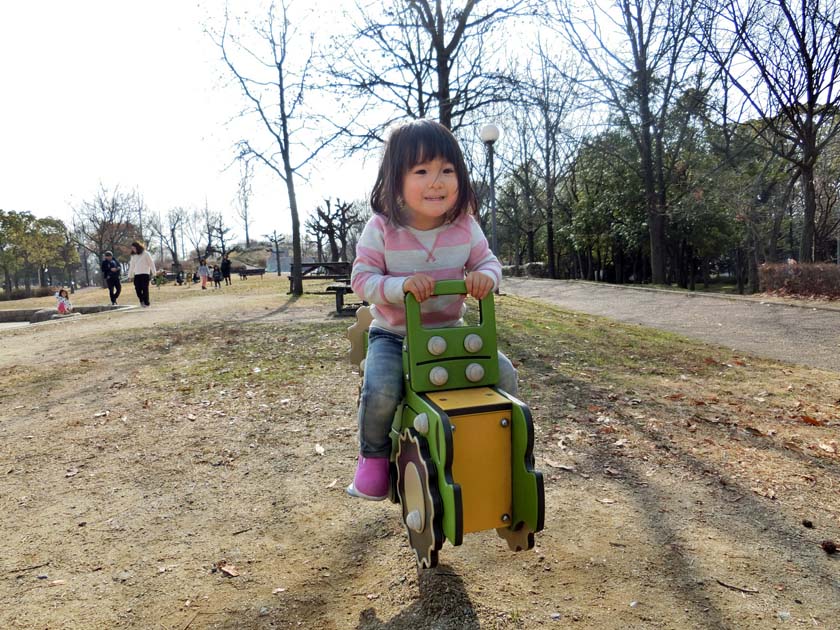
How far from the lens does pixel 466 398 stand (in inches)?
73.8

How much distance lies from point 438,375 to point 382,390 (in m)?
0.26

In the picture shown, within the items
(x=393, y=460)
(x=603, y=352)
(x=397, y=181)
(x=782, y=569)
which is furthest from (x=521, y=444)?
(x=603, y=352)

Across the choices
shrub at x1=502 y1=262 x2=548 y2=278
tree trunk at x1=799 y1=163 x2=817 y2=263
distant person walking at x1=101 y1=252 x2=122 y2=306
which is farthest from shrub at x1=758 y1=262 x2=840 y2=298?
shrub at x1=502 y1=262 x2=548 y2=278

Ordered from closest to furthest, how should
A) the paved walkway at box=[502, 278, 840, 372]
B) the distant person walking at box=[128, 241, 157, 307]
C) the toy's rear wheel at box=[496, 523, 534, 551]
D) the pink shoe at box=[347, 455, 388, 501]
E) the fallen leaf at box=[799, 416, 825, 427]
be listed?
the toy's rear wheel at box=[496, 523, 534, 551], the pink shoe at box=[347, 455, 388, 501], the fallen leaf at box=[799, 416, 825, 427], the paved walkway at box=[502, 278, 840, 372], the distant person walking at box=[128, 241, 157, 307]

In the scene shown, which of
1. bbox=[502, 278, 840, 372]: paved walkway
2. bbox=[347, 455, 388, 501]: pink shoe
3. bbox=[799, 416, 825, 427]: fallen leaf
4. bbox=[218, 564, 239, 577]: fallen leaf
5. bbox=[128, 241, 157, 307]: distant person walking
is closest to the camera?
bbox=[347, 455, 388, 501]: pink shoe

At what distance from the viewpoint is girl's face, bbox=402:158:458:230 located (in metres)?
2.11

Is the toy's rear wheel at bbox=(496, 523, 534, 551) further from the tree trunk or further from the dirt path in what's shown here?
the tree trunk

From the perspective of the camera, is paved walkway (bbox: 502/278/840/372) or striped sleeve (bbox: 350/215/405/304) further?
paved walkway (bbox: 502/278/840/372)

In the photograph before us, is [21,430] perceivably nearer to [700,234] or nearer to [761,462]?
[761,462]

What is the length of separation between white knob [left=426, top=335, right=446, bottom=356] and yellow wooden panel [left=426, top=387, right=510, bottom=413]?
5.8 inches

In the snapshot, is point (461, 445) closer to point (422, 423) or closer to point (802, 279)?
point (422, 423)

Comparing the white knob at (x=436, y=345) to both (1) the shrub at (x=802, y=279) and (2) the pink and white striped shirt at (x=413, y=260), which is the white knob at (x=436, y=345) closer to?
(2) the pink and white striped shirt at (x=413, y=260)

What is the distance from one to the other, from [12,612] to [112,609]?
39cm

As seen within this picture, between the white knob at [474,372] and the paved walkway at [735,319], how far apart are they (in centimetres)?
602
